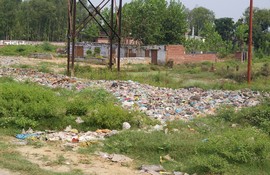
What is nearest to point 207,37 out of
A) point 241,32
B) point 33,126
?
point 241,32

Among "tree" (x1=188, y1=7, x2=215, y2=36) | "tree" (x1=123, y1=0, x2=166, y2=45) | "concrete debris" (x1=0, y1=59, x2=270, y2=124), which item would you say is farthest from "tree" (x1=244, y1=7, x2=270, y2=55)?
"concrete debris" (x1=0, y1=59, x2=270, y2=124)

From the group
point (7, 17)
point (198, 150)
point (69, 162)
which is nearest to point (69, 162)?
point (69, 162)

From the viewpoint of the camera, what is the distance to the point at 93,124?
321 inches

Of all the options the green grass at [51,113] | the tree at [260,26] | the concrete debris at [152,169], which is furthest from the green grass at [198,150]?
the tree at [260,26]

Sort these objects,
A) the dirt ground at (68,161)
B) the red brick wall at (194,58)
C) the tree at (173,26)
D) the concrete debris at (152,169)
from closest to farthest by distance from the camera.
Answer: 1. the dirt ground at (68,161)
2. the concrete debris at (152,169)
3. the red brick wall at (194,58)
4. the tree at (173,26)

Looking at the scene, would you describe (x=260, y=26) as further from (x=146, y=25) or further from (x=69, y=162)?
(x=69, y=162)

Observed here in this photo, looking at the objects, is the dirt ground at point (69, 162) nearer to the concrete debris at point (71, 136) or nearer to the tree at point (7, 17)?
the concrete debris at point (71, 136)

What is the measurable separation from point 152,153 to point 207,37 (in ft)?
159

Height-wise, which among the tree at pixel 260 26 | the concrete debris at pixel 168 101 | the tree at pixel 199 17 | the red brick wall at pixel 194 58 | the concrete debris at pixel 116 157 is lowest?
the concrete debris at pixel 116 157

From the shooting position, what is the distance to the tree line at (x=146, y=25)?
44.0 metres

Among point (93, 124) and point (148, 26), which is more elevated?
point (148, 26)

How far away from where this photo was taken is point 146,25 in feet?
142

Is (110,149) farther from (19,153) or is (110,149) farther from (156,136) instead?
(19,153)

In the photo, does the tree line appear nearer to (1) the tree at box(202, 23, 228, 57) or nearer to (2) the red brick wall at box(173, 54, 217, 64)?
(1) the tree at box(202, 23, 228, 57)
